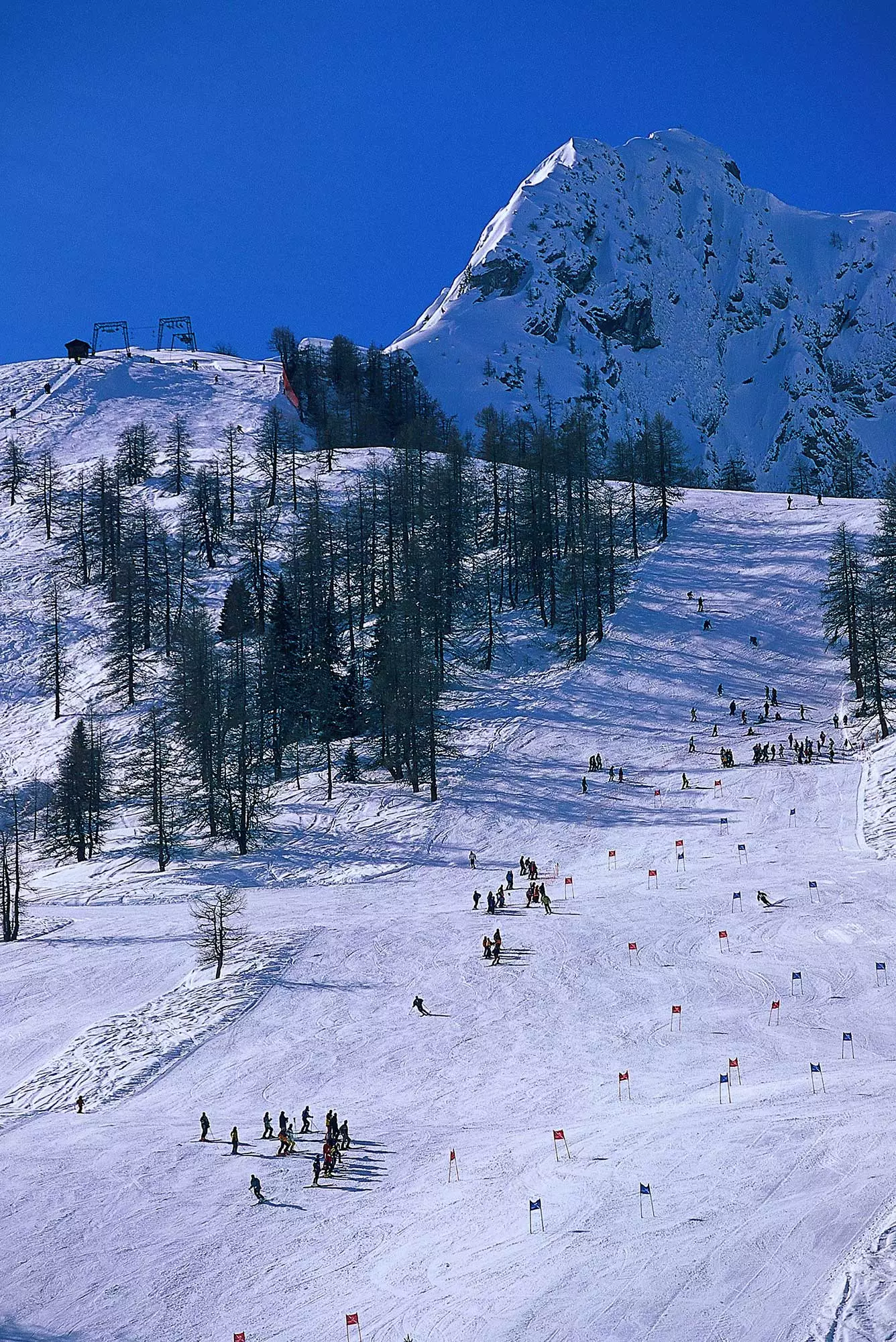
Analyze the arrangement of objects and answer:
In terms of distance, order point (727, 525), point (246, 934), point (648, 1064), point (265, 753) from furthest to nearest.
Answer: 1. point (727, 525)
2. point (265, 753)
3. point (246, 934)
4. point (648, 1064)

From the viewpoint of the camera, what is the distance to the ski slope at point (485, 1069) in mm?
19016

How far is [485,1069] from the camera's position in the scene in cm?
2916

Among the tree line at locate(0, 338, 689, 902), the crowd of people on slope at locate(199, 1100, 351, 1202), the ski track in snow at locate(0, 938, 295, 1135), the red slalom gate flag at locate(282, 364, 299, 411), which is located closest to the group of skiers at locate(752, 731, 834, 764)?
the tree line at locate(0, 338, 689, 902)

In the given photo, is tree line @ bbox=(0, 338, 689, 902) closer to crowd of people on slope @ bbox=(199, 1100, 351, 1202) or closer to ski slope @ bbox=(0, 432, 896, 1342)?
ski slope @ bbox=(0, 432, 896, 1342)

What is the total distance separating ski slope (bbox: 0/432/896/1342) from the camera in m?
19.0

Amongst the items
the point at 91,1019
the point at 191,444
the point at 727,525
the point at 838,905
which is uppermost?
the point at 191,444

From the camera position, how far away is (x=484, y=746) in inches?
2483

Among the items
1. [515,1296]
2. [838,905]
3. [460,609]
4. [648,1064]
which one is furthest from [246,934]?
[460,609]

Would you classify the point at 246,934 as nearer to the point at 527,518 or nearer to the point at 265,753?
→ the point at 265,753

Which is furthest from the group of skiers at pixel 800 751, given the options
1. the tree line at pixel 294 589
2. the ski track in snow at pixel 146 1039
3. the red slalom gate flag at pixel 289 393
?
the red slalom gate flag at pixel 289 393

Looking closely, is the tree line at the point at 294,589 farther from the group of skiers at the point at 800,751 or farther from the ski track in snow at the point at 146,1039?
the group of skiers at the point at 800,751

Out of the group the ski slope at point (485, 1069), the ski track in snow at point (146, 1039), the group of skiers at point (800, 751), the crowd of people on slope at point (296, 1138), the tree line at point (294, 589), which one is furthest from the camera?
the tree line at point (294, 589)

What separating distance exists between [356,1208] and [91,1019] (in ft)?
53.0

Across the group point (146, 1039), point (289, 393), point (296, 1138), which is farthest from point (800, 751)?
point (289, 393)
